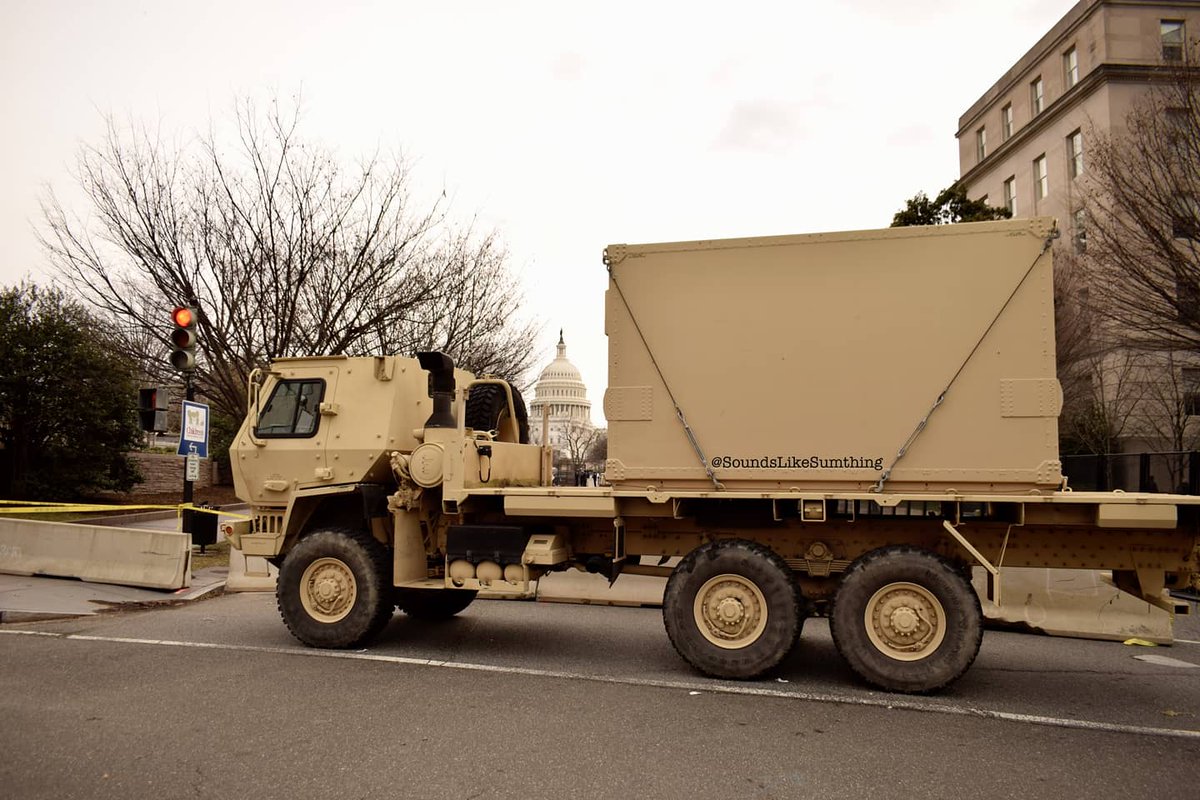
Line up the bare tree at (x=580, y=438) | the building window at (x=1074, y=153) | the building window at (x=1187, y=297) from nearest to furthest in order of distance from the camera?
1. the building window at (x=1187, y=297)
2. the building window at (x=1074, y=153)
3. the bare tree at (x=580, y=438)

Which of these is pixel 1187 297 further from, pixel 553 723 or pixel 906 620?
pixel 553 723

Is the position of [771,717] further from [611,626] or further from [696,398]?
[611,626]

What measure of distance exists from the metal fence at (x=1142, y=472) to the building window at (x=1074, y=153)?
20568mm

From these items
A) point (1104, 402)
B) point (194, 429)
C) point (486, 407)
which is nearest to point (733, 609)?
point (486, 407)

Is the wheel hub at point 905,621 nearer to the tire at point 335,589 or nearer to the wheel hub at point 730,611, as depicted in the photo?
the wheel hub at point 730,611

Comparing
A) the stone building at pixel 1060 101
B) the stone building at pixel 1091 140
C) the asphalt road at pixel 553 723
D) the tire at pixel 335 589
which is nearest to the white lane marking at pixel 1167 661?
the asphalt road at pixel 553 723

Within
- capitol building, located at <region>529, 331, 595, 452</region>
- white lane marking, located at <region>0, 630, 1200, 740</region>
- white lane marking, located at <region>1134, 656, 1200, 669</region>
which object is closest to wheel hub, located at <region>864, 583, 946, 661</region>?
white lane marking, located at <region>0, 630, 1200, 740</region>

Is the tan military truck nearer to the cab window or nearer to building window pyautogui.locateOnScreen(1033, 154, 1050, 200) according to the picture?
the cab window

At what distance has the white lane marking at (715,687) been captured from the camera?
5.32 metres

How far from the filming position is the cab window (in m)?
7.94

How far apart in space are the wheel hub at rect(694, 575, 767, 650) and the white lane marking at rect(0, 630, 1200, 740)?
36cm

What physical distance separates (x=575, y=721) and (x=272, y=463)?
14.0 ft

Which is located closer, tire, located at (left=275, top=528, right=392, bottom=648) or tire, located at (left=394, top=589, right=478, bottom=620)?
tire, located at (left=275, top=528, right=392, bottom=648)

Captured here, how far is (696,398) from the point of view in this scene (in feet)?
21.4
